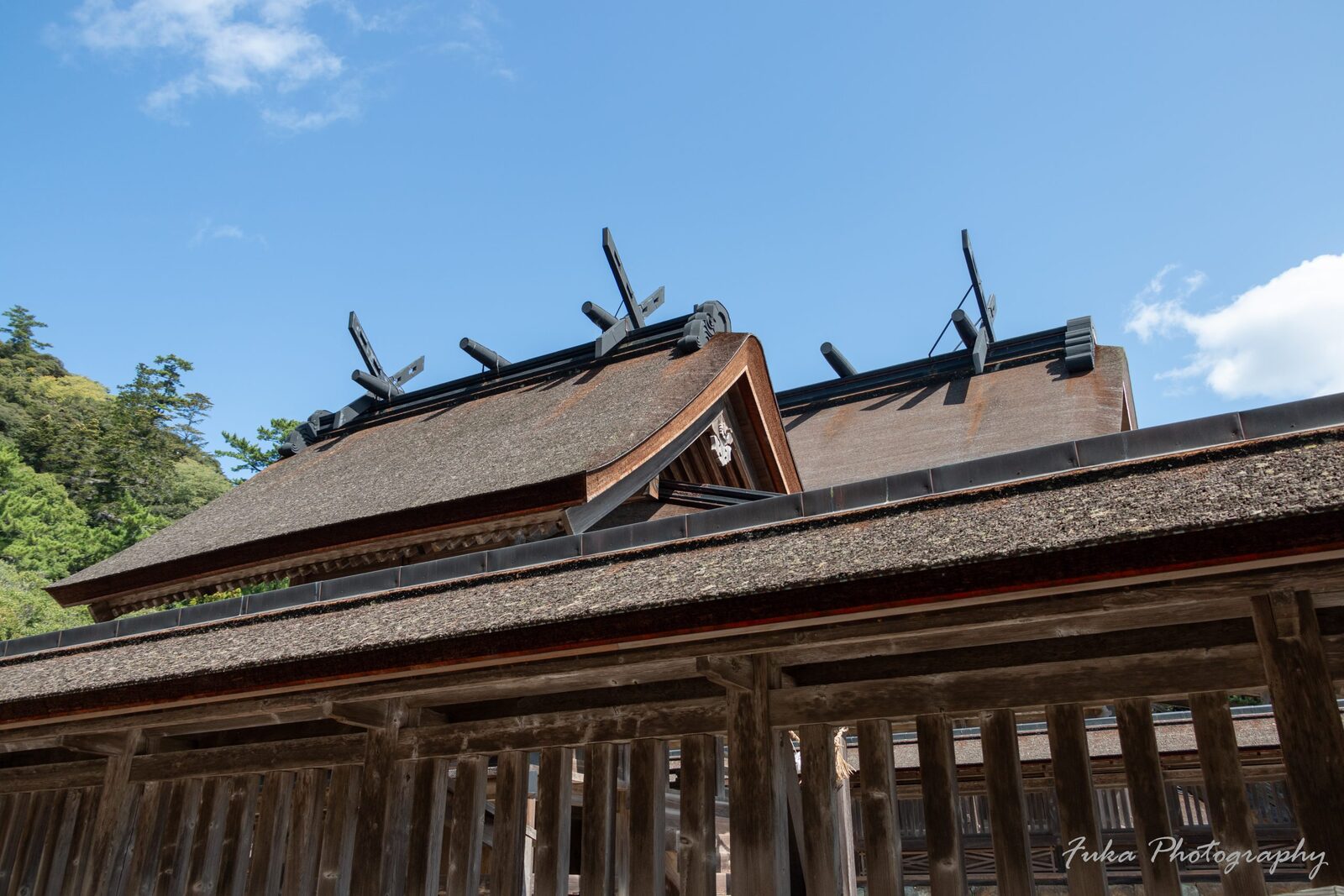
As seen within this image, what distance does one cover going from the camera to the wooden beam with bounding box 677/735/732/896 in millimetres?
4574

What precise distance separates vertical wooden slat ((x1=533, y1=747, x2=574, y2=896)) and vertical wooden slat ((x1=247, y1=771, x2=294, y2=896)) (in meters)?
1.92

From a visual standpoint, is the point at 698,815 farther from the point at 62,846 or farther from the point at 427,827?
the point at 62,846

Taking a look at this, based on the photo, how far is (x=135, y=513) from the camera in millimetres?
32688

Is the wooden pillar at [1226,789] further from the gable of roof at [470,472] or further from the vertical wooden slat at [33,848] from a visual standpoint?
the vertical wooden slat at [33,848]

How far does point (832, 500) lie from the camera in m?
4.77

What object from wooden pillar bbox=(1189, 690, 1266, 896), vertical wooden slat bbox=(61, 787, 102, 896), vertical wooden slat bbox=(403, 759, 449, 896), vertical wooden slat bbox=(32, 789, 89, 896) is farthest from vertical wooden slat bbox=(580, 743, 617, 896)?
vertical wooden slat bbox=(32, 789, 89, 896)

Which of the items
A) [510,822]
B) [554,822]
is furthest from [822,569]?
[510,822]

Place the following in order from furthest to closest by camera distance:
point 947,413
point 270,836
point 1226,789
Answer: point 947,413 → point 270,836 → point 1226,789

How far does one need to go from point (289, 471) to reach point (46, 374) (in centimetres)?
5795

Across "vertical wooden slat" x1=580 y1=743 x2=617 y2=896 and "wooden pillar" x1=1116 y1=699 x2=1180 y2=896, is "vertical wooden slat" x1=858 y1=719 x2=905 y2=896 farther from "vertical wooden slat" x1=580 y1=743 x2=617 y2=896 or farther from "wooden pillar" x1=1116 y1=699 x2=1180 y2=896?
"vertical wooden slat" x1=580 y1=743 x2=617 y2=896

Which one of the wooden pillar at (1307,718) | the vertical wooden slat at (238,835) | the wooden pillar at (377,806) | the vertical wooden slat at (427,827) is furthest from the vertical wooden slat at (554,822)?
the wooden pillar at (1307,718)

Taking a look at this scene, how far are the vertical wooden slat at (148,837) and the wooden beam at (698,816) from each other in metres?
3.79

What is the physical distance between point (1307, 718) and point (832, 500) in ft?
6.91

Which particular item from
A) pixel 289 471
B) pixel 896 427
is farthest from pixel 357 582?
pixel 896 427
